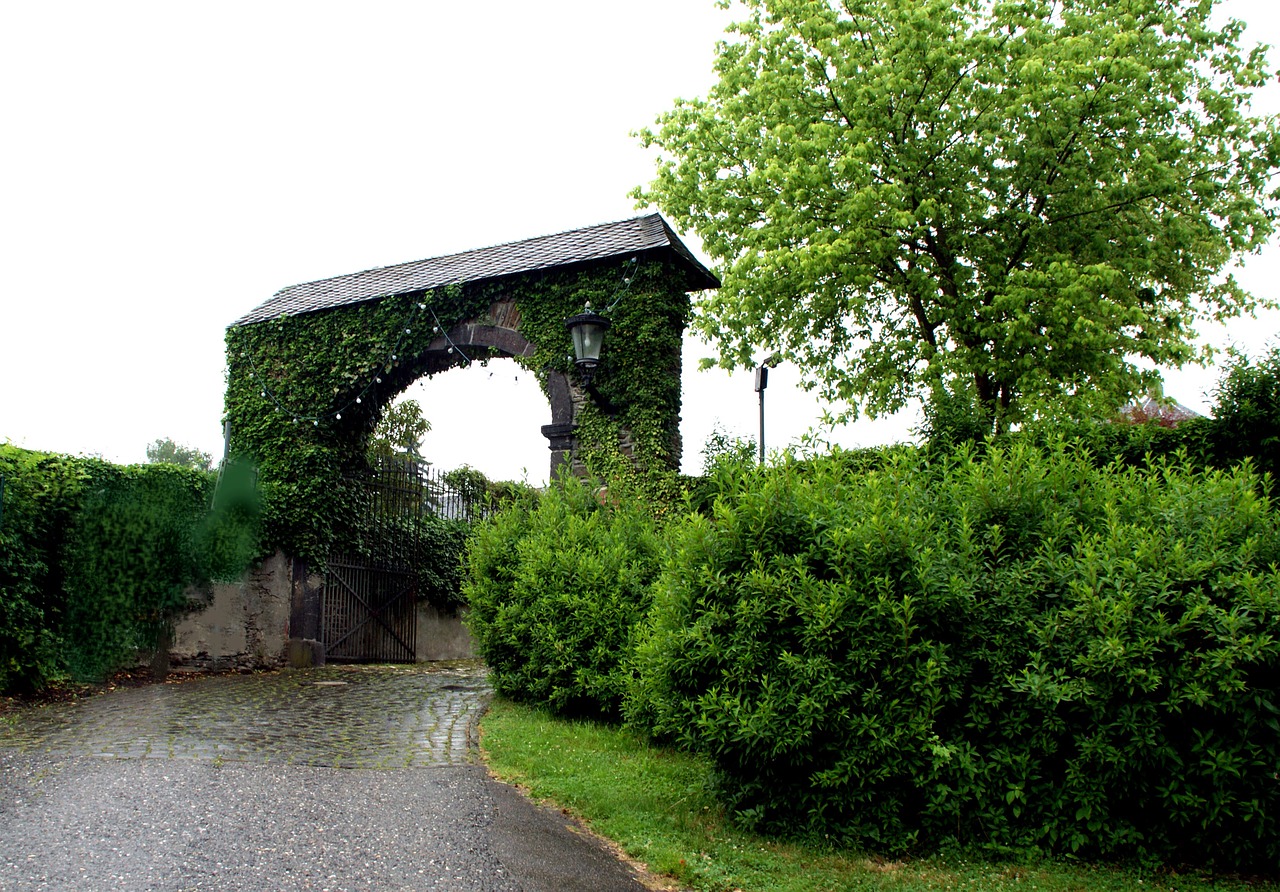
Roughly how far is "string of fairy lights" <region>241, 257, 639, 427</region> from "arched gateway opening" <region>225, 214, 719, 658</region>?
2 centimetres

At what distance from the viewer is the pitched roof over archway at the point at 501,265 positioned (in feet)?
40.1

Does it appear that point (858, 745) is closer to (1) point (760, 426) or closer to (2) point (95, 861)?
(2) point (95, 861)

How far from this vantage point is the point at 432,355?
13.6 metres

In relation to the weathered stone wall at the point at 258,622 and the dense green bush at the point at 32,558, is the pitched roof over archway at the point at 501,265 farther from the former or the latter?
the dense green bush at the point at 32,558

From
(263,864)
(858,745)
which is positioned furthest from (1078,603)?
(263,864)

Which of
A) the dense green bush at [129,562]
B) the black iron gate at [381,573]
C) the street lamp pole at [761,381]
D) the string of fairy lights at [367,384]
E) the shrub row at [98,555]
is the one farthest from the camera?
the street lamp pole at [761,381]

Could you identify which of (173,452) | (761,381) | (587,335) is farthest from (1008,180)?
(173,452)

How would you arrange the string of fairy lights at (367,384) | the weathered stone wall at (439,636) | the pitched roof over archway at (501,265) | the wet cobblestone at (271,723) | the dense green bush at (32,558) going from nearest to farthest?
the wet cobblestone at (271,723), the dense green bush at (32,558), the pitched roof over archway at (501,265), the string of fairy lights at (367,384), the weathered stone wall at (439,636)

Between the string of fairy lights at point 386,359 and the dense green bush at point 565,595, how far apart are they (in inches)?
124

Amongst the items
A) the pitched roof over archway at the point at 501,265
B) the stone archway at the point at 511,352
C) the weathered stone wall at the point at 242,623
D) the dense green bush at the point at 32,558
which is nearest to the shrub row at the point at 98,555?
the dense green bush at the point at 32,558

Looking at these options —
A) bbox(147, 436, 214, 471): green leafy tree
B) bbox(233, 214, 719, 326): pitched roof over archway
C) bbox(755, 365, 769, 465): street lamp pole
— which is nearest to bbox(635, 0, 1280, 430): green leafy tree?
bbox(755, 365, 769, 465): street lamp pole

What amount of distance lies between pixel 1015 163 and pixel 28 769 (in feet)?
52.1

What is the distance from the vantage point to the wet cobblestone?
22.8 ft

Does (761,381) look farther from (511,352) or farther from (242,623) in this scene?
(242,623)
